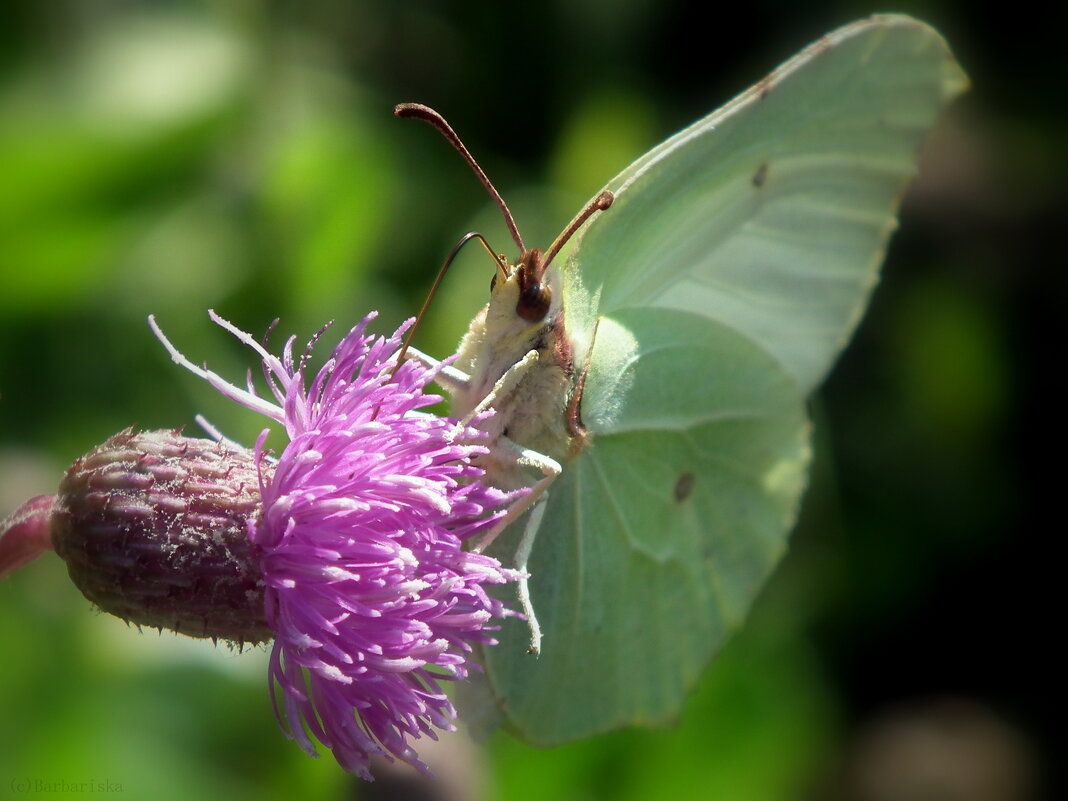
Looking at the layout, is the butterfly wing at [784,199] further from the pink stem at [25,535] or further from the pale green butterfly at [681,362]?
the pink stem at [25,535]

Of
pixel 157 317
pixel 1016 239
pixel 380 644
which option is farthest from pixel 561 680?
pixel 1016 239

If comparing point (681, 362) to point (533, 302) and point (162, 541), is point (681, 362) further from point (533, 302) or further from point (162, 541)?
point (162, 541)

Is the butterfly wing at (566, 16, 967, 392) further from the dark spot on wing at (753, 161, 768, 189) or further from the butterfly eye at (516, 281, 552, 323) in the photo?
the butterfly eye at (516, 281, 552, 323)

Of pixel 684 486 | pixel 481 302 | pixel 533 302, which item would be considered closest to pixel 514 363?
pixel 533 302

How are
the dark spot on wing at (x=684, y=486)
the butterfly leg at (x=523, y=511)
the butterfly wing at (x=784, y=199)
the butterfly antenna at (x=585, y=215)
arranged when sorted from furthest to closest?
the dark spot on wing at (x=684, y=486) < the butterfly wing at (x=784, y=199) < the butterfly antenna at (x=585, y=215) < the butterfly leg at (x=523, y=511)

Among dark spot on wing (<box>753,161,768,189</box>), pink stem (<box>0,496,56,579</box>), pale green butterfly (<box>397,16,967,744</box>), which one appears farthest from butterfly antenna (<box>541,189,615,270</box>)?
pink stem (<box>0,496,56,579</box>)

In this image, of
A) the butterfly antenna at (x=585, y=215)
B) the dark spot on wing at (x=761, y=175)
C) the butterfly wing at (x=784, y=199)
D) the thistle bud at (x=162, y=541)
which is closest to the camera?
the thistle bud at (x=162, y=541)

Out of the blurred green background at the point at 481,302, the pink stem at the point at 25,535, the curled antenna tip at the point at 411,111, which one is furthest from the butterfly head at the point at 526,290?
the blurred green background at the point at 481,302
